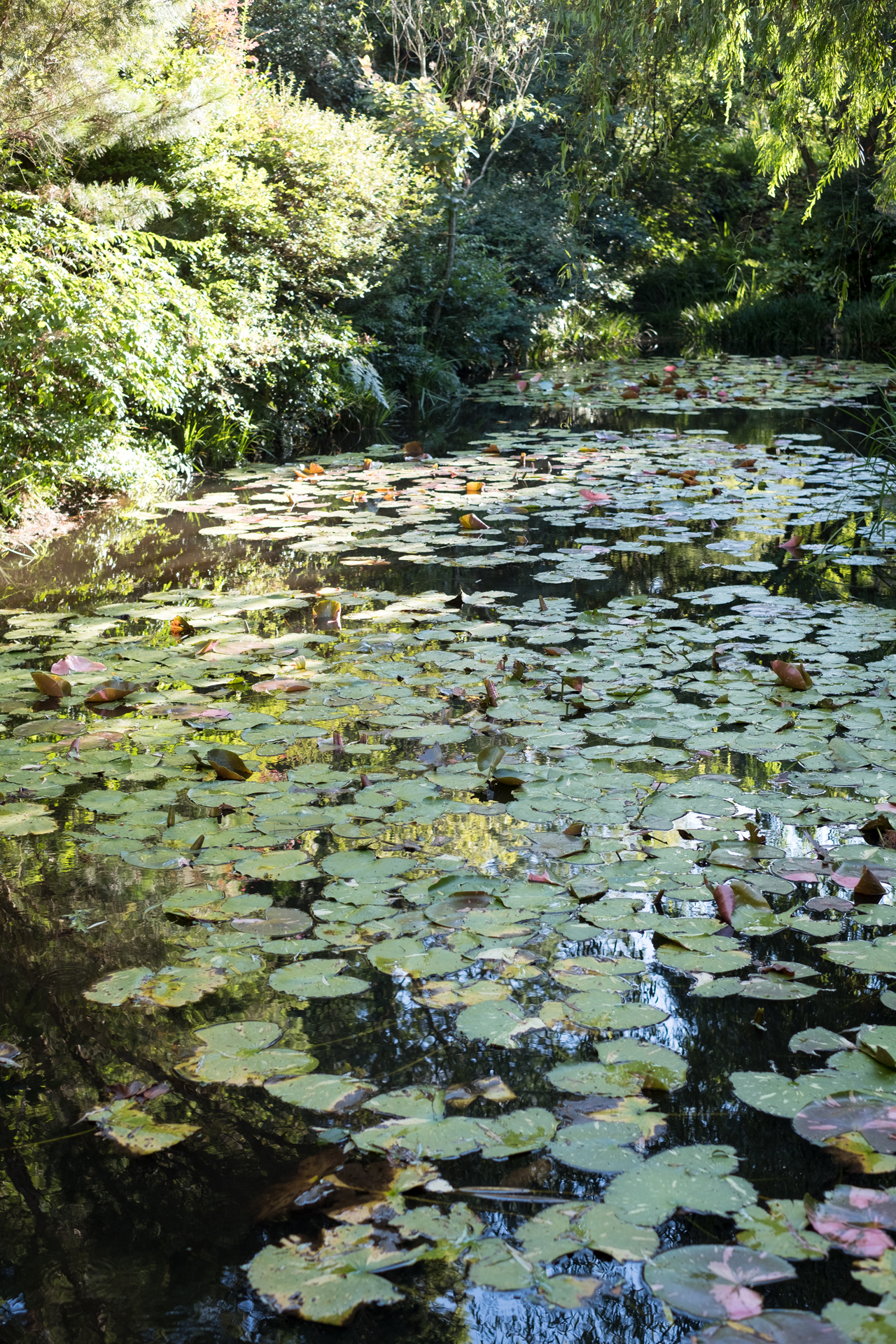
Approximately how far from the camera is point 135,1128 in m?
1.59

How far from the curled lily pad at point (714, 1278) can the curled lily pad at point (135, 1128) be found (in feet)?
2.30

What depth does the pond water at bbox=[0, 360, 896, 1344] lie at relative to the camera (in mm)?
1333

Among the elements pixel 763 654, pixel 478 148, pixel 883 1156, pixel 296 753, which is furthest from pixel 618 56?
pixel 478 148

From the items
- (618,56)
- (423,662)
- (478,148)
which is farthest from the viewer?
(478,148)

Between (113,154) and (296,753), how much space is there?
17.7 feet

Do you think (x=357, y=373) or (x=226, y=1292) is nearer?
(x=226, y=1292)

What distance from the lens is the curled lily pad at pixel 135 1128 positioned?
1564 millimetres

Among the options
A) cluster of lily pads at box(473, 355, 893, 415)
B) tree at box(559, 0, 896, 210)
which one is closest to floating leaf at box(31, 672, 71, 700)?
tree at box(559, 0, 896, 210)

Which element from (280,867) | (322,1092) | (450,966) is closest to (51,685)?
(280,867)

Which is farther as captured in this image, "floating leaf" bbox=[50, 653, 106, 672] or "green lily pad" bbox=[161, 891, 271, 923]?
"floating leaf" bbox=[50, 653, 106, 672]

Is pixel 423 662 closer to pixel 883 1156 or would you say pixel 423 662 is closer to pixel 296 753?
pixel 296 753

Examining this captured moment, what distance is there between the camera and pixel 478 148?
46.0ft

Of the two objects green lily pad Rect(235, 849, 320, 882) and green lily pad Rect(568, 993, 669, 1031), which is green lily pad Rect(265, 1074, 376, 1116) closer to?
green lily pad Rect(568, 993, 669, 1031)

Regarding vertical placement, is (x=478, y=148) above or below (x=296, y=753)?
above
